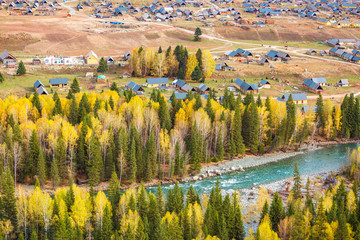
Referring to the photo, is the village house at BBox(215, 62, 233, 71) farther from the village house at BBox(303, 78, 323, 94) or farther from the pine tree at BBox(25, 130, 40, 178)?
the pine tree at BBox(25, 130, 40, 178)

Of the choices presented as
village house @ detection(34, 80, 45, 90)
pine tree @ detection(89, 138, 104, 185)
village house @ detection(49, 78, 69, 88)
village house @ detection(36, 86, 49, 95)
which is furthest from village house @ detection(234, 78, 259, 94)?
pine tree @ detection(89, 138, 104, 185)

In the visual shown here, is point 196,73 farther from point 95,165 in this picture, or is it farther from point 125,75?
point 95,165

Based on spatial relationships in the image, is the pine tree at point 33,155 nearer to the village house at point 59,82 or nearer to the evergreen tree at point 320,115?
the village house at point 59,82

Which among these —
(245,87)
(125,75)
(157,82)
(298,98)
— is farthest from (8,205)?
(298,98)

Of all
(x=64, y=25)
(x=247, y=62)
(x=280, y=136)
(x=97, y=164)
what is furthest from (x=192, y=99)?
A: (x=64, y=25)

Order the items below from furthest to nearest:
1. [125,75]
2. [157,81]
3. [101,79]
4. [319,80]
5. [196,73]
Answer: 1. [125,75]
2. [319,80]
3. [196,73]
4. [101,79]
5. [157,81]

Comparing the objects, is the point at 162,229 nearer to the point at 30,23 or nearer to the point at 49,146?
the point at 49,146
